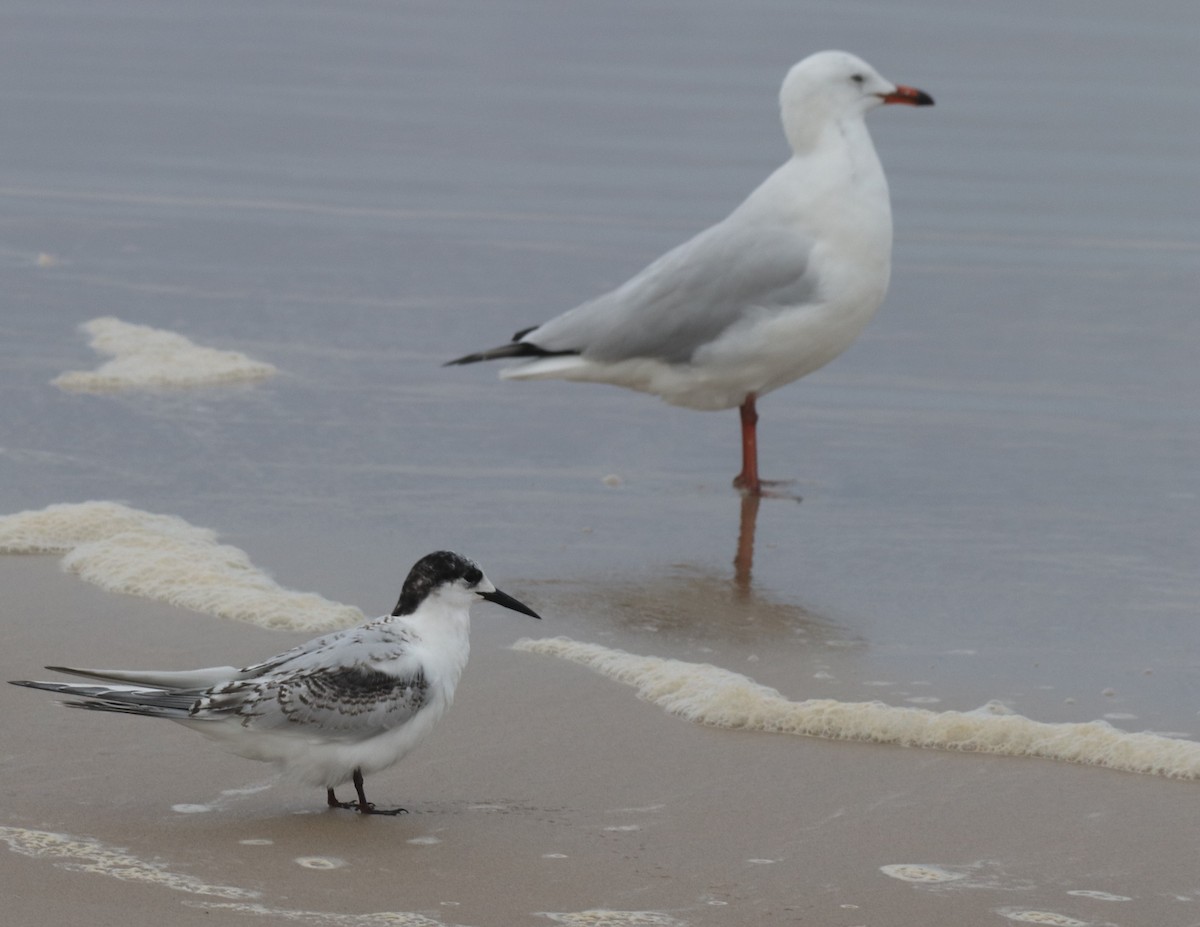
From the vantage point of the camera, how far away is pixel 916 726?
577cm

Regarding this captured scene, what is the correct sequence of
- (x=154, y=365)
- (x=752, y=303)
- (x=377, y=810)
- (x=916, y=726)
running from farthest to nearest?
(x=154, y=365) < (x=752, y=303) < (x=916, y=726) < (x=377, y=810)

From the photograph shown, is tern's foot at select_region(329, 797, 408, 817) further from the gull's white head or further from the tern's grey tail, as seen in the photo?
the gull's white head

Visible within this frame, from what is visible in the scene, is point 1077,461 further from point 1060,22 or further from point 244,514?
point 1060,22

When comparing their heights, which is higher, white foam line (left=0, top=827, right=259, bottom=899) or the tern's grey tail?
the tern's grey tail

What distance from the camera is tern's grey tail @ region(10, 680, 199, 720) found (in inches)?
191

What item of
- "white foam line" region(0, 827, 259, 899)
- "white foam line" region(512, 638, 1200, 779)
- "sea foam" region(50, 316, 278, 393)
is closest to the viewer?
"white foam line" region(0, 827, 259, 899)

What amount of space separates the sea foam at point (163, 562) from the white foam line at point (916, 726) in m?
1.18

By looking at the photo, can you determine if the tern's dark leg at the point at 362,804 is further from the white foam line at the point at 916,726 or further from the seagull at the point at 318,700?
the white foam line at the point at 916,726

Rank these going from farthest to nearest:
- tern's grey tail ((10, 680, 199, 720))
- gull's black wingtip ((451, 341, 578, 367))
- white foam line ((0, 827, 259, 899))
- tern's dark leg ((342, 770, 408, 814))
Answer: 1. gull's black wingtip ((451, 341, 578, 367))
2. tern's dark leg ((342, 770, 408, 814))
3. tern's grey tail ((10, 680, 199, 720))
4. white foam line ((0, 827, 259, 899))

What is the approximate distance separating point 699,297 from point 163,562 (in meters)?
2.67

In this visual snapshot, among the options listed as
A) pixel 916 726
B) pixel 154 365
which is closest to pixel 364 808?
pixel 916 726

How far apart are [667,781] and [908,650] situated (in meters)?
1.41

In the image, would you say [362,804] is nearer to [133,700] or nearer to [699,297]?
[133,700]

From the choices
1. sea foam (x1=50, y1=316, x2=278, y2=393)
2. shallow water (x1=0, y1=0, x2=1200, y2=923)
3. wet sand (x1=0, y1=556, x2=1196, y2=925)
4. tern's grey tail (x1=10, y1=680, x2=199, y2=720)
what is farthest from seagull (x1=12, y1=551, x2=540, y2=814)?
sea foam (x1=50, y1=316, x2=278, y2=393)
